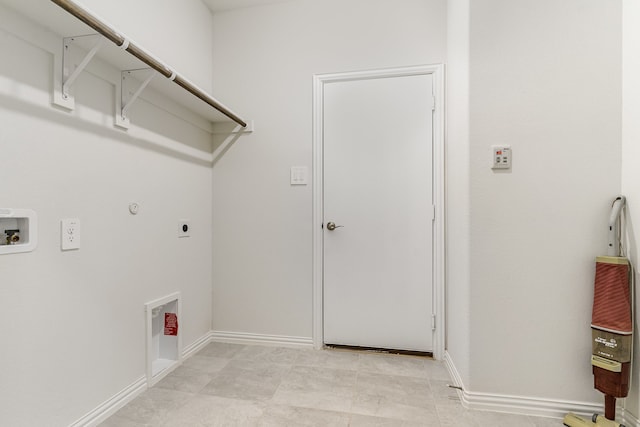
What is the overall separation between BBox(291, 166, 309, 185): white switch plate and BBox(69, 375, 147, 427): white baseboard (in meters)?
1.55

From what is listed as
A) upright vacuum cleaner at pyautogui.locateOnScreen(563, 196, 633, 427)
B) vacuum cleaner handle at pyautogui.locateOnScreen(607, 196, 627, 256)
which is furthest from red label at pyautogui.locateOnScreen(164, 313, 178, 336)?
vacuum cleaner handle at pyautogui.locateOnScreen(607, 196, 627, 256)

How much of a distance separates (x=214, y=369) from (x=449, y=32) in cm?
273

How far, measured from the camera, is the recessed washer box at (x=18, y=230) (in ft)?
3.69

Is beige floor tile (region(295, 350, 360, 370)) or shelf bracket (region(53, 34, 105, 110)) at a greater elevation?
shelf bracket (region(53, 34, 105, 110))

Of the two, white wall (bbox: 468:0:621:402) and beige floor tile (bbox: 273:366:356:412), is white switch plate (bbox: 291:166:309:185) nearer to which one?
white wall (bbox: 468:0:621:402)

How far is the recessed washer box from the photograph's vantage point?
1.12 m

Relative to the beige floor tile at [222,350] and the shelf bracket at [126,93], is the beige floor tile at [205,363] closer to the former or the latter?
the beige floor tile at [222,350]

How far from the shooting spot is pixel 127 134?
1683 millimetres

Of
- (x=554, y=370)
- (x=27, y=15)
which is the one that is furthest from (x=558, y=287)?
(x=27, y=15)

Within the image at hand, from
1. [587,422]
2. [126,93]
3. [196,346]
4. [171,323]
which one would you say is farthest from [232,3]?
[587,422]

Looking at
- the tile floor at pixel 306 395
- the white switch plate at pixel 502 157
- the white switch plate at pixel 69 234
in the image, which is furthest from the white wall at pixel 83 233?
the white switch plate at pixel 502 157

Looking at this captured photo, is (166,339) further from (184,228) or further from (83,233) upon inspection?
(83,233)

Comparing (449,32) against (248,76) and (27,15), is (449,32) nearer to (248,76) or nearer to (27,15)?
(248,76)

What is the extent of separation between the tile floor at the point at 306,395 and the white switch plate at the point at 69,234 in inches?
34.2
